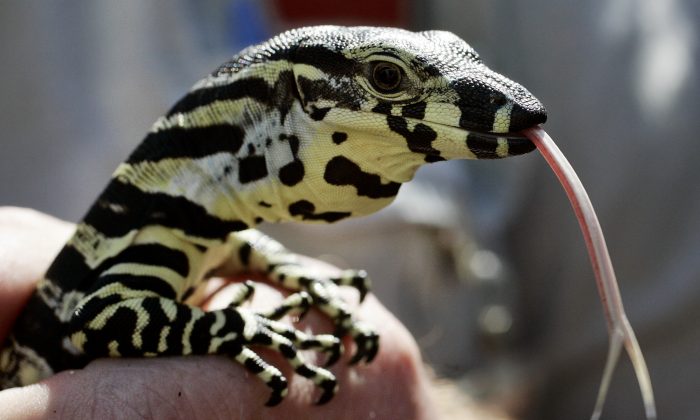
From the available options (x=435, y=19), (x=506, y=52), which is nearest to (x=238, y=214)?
(x=506, y=52)

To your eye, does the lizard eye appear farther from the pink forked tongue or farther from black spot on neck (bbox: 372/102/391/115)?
the pink forked tongue

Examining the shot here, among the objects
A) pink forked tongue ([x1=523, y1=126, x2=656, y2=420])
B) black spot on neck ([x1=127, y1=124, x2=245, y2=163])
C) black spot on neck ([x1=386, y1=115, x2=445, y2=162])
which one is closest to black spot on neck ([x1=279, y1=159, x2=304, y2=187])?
black spot on neck ([x1=127, y1=124, x2=245, y2=163])

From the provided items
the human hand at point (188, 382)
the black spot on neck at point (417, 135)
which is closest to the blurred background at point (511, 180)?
the human hand at point (188, 382)

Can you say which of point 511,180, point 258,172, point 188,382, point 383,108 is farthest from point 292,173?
point 511,180

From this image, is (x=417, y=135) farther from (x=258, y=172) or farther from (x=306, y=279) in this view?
(x=306, y=279)

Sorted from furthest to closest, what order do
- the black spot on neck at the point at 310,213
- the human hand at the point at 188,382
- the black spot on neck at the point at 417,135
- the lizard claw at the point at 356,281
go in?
1. the lizard claw at the point at 356,281
2. the black spot on neck at the point at 310,213
3. the human hand at the point at 188,382
4. the black spot on neck at the point at 417,135

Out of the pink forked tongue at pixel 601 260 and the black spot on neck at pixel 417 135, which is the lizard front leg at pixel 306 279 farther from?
the pink forked tongue at pixel 601 260
